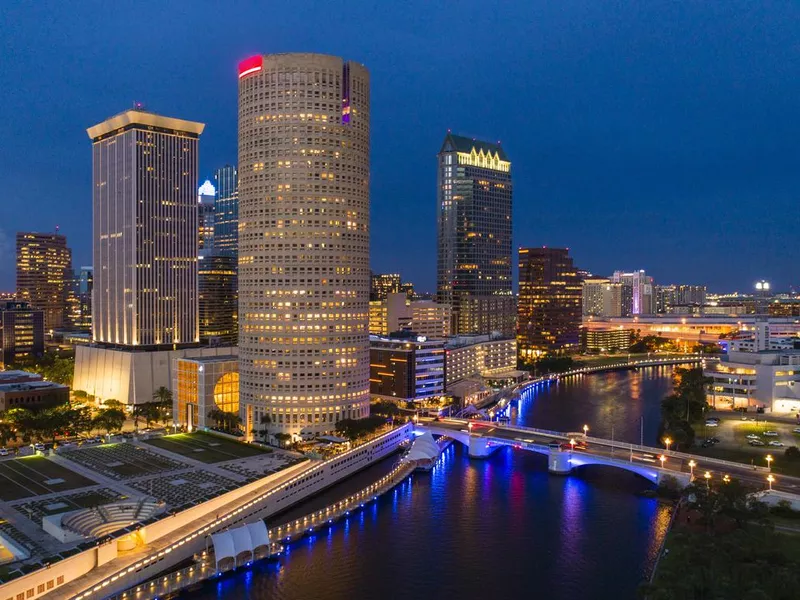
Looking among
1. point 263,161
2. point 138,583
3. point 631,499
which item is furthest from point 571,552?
point 263,161

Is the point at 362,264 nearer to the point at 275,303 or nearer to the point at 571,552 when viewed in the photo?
the point at 275,303

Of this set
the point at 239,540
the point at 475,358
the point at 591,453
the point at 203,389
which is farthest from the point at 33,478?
the point at 475,358

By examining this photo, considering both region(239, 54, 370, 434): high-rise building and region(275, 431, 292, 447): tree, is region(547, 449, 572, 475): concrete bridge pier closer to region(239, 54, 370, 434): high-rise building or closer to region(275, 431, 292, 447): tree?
region(239, 54, 370, 434): high-rise building

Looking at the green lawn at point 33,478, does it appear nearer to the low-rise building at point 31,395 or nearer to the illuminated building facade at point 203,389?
the illuminated building facade at point 203,389

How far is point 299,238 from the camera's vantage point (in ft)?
357

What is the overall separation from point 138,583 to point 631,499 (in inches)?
2131

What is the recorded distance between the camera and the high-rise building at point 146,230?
15600 cm

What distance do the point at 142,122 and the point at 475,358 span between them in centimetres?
9812

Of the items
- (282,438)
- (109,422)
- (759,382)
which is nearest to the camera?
(282,438)

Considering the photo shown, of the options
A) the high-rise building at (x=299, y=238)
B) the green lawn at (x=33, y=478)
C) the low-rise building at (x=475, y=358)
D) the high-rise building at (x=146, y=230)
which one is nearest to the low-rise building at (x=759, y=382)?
the low-rise building at (x=475, y=358)

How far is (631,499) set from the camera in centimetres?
8194

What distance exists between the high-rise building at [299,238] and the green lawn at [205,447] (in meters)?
8.12

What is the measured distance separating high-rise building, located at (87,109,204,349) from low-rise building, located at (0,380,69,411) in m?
29.7

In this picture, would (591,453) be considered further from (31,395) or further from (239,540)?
(31,395)
